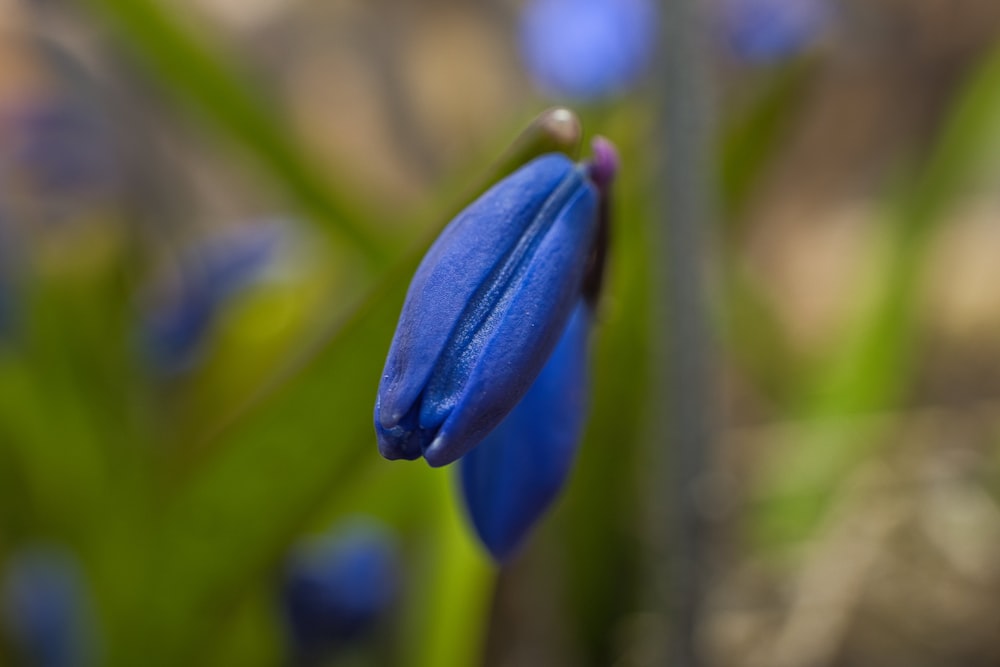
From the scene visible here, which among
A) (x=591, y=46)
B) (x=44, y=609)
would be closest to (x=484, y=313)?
(x=44, y=609)

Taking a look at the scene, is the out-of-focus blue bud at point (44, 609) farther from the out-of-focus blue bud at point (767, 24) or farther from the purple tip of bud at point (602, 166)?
the out-of-focus blue bud at point (767, 24)

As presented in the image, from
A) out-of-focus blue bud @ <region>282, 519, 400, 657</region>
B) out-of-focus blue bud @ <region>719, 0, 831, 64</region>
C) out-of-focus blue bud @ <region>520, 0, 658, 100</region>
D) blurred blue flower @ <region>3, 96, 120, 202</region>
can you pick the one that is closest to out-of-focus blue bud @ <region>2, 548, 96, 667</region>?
out-of-focus blue bud @ <region>282, 519, 400, 657</region>

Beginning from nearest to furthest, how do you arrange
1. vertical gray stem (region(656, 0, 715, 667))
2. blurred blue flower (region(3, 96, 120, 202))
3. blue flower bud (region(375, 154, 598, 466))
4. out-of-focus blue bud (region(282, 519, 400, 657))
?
1. blue flower bud (region(375, 154, 598, 466))
2. vertical gray stem (region(656, 0, 715, 667))
3. out-of-focus blue bud (region(282, 519, 400, 657))
4. blurred blue flower (region(3, 96, 120, 202))

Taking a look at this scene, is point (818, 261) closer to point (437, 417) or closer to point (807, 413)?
point (807, 413)

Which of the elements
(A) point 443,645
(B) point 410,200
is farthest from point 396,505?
(B) point 410,200

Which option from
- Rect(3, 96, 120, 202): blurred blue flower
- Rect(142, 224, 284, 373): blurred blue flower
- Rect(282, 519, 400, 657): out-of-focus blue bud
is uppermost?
Rect(3, 96, 120, 202): blurred blue flower

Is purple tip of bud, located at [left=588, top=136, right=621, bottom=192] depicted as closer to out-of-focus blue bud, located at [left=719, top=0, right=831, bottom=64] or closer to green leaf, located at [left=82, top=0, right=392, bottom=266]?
green leaf, located at [left=82, top=0, right=392, bottom=266]

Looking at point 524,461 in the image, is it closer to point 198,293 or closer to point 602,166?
point 602,166
